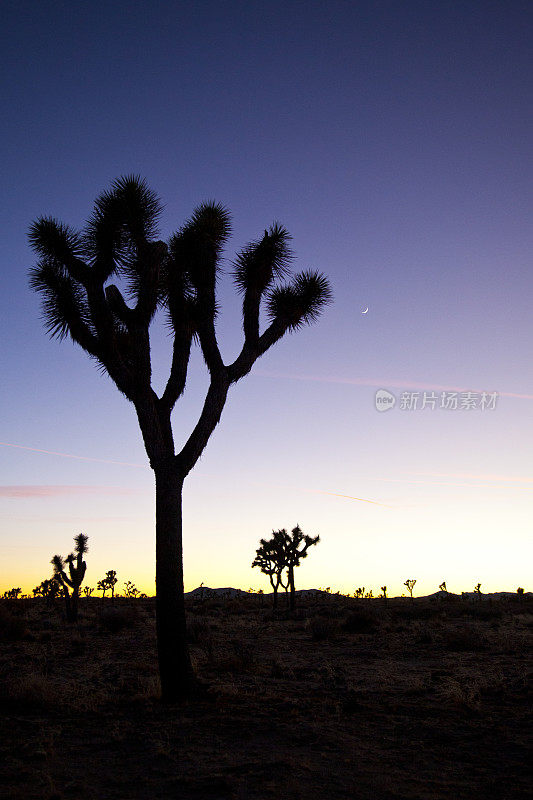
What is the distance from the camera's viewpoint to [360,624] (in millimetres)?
19016

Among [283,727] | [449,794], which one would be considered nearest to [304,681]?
[283,727]

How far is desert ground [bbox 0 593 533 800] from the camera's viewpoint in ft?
15.6

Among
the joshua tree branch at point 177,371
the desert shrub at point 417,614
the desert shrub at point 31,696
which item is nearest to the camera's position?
the desert shrub at point 31,696

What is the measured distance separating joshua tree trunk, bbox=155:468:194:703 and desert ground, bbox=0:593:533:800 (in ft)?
1.37

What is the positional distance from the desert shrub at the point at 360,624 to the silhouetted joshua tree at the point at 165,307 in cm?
1231

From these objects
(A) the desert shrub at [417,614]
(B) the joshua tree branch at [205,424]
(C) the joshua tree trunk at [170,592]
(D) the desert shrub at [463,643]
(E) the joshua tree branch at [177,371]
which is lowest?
(A) the desert shrub at [417,614]

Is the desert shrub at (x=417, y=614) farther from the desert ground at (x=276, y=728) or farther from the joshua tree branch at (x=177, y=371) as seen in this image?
the joshua tree branch at (x=177, y=371)

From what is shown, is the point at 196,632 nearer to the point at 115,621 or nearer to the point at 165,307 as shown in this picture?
the point at 115,621

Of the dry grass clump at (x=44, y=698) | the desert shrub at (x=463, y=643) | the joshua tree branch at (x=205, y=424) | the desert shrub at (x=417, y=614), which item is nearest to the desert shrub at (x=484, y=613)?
the desert shrub at (x=417, y=614)

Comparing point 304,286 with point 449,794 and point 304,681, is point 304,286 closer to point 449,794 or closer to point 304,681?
point 304,681

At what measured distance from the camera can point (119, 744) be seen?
5.87 m

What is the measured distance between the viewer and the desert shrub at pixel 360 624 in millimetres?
18844

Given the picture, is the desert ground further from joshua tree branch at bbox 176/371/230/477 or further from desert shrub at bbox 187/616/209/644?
joshua tree branch at bbox 176/371/230/477

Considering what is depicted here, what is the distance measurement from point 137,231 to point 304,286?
3.25 m
